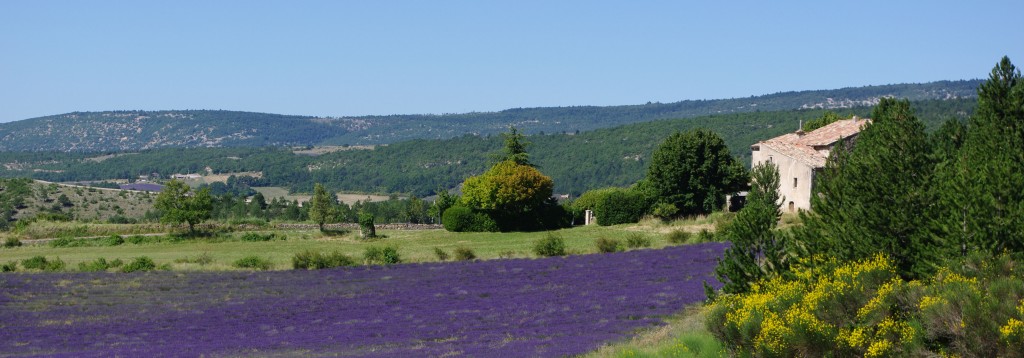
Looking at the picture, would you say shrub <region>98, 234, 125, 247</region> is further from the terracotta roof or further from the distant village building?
the terracotta roof

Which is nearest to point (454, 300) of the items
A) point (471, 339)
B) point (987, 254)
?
point (471, 339)

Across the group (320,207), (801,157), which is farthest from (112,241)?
(801,157)

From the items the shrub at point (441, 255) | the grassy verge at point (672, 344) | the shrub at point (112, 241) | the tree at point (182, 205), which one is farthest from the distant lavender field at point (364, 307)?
the tree at point (182, 205)

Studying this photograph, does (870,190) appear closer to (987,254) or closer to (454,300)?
(987,254)

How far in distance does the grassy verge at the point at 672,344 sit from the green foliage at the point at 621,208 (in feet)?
124

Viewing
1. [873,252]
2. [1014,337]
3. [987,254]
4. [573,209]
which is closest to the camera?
[1014,337]

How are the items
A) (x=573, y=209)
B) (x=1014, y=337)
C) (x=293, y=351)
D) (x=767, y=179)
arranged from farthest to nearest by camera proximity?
(x=573, y=209), (x=767, y=179), (x=293, y=351), (x=1014, y=337)

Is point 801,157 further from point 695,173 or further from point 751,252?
point 751,252

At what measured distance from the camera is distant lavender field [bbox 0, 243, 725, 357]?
26172mm

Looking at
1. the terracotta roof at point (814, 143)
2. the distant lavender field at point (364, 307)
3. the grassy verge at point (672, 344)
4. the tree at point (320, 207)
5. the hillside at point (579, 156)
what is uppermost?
the terracotta roof at point (814, 143)

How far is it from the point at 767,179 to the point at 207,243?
33.9 metres

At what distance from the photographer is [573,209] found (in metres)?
67.4

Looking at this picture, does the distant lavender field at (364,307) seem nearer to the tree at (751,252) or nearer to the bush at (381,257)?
the tree at (751,252)

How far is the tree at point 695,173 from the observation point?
60.8 meters
